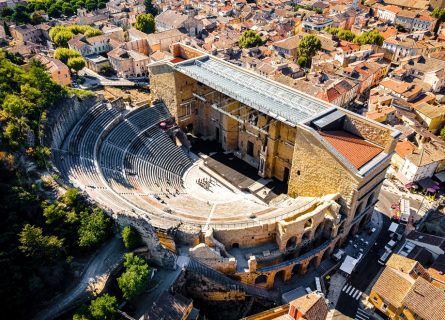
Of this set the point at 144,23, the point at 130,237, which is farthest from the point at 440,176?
A: the point at 144,23

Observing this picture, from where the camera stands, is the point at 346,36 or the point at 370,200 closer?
the point at 370,200

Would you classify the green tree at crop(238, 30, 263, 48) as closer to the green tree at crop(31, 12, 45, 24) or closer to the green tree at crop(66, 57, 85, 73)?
the green tree at crop(66, 57, 85, 73)

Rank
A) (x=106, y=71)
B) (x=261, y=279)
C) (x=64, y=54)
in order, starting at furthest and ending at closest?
1. (x=106, y=71)
2. (x=64, y=54)
3. (x=261, y=279)

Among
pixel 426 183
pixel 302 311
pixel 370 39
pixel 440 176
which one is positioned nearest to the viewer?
pixel 302 311

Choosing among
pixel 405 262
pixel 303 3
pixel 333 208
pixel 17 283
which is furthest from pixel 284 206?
pixel 303 3

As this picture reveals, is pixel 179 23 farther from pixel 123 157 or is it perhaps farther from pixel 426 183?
pixel 426 183

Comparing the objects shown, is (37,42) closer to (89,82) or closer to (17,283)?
(89,82)
